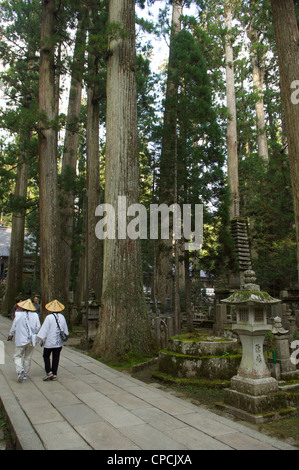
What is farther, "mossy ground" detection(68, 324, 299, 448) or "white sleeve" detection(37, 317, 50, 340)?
"white sleeve" detection(37, 317, 50, 340)

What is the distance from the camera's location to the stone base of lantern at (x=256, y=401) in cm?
459

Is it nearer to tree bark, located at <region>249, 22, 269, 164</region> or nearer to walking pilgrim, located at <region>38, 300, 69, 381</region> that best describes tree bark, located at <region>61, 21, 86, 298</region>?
walking pilgrim, located at <region>38, 300, 69, 381</region>

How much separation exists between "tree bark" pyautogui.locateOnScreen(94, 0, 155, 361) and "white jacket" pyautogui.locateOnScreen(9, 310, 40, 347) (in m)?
2.19

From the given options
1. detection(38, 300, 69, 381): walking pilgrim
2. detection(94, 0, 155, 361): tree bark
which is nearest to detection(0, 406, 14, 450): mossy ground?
detection(38, 300, 69, 381): walking pilgrim

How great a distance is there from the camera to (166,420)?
4109 mm

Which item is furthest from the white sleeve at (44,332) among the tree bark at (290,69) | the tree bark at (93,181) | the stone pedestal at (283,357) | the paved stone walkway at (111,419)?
the tree bark at (93,181)

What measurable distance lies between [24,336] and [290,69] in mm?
7319

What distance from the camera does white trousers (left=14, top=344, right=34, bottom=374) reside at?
588 centimetres

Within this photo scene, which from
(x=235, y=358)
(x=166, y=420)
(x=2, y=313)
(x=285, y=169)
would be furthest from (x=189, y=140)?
(x=2, y=313)

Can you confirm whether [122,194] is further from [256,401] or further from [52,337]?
[256,401]

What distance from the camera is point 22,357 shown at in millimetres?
5988

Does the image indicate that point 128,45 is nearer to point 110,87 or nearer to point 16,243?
point 110,87

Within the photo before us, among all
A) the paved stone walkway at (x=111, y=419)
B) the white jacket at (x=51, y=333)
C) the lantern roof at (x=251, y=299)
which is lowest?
the paved stone walkway at (x=111, y=419)

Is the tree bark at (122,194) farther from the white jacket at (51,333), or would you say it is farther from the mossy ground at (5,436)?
the mossy ground at (5,436)
